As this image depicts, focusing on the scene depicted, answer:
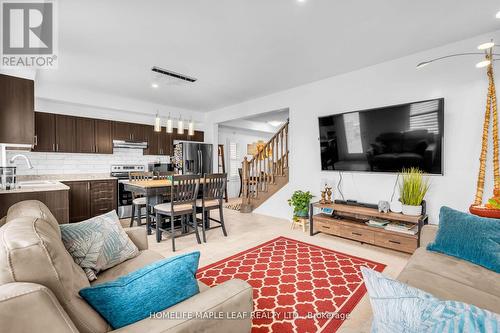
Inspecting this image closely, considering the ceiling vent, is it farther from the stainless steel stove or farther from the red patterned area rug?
the red patterned area rug

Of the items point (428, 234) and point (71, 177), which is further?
point (71, 177)

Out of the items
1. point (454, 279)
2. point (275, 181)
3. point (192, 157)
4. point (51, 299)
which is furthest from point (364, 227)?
point (192, 157)

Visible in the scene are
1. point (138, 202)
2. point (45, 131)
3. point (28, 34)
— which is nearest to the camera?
point (28, 34)

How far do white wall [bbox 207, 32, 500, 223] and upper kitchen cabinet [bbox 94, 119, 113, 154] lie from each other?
3547mm

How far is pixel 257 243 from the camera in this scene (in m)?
3.32

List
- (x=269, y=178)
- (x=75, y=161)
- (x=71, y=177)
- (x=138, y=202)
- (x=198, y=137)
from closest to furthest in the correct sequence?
(x=138, y=202)
(x=71, y=177)
(x=75, y=161)
(x=269, y=178)
(x=198, y=137)

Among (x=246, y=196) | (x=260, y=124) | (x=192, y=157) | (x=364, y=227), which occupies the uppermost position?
(x=260, y=124)

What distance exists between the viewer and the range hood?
513 centimetres

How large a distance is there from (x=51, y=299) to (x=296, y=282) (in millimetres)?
2043

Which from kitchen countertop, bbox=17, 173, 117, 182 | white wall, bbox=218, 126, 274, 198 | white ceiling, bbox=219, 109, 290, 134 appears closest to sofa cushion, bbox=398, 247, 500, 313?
kitchen countertop, bbox=17, 173, 117, 182

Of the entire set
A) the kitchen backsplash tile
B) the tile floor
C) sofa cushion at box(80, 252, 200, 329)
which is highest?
the kitchen backsplash tile

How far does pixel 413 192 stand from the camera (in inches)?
115

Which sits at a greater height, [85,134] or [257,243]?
[85,134]

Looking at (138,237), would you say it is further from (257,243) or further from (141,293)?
(257,243)
